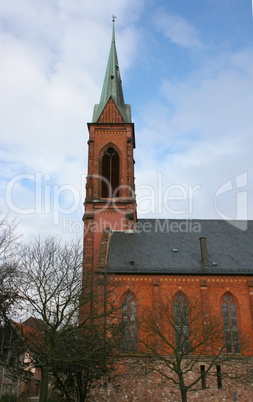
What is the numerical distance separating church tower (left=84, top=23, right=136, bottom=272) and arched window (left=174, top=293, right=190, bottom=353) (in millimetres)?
7692

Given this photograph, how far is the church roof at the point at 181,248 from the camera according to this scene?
31172mm

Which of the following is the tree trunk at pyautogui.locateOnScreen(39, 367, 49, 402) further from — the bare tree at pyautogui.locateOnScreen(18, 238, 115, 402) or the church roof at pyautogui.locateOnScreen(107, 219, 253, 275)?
the church roof at pyautogui.locateOnScreen(107, 219, 253, 275)

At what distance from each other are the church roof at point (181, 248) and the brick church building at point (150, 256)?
0.08 metres

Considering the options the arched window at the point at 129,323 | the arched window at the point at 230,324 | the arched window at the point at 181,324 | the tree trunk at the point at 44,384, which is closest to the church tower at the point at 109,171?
the arched window at the point at 129,323

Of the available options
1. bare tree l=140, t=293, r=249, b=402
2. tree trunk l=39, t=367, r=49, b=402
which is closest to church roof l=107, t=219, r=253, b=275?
bare tree l=140, t=293, r=249, b=402

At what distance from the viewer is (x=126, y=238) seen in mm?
35000

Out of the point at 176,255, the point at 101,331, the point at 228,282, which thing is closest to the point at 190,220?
the point at 176,255

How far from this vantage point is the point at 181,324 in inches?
958

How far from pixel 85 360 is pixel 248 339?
12671mm

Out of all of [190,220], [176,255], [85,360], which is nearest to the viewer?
[85,360]

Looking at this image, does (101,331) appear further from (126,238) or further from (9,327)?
(126,238)

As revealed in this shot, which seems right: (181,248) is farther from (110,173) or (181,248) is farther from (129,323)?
(110,173)

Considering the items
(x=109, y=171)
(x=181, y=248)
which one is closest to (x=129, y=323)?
(x=181, y=248)

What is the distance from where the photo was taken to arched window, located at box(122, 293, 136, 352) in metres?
27.3
